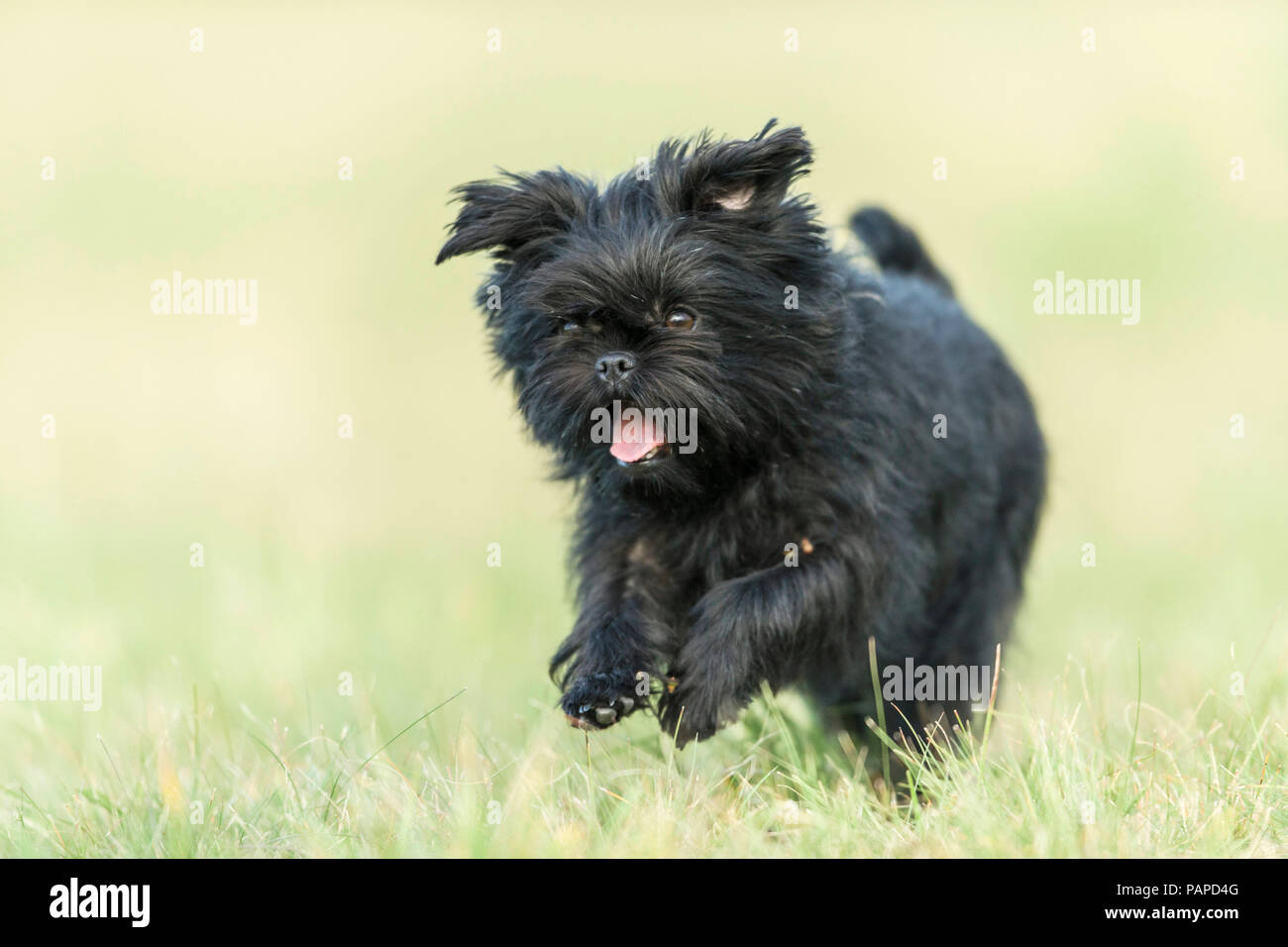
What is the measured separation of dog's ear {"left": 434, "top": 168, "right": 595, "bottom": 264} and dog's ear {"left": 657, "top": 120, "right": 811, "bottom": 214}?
30 centimetres

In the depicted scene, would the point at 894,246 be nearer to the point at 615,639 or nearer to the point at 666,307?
the point at 666,307

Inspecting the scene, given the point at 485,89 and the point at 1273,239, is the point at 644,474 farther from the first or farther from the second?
the point at 485,89

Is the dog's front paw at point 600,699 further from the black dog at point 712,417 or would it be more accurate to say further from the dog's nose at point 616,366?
the dog's nose at point 616,366

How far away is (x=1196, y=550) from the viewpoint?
32.0 ft

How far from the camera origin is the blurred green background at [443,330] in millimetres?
7754

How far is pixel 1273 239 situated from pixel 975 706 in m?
9.71

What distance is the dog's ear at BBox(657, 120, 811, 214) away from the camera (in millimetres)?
4555

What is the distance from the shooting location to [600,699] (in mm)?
4281

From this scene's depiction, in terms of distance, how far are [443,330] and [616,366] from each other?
967cm

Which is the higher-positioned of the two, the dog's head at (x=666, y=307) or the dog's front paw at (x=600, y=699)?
the dog's head at (x=666, y=307)

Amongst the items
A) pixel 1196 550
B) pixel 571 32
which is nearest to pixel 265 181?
pixel 571 32

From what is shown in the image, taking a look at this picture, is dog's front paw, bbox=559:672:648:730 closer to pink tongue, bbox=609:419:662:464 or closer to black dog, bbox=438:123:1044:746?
black dog, bbox=438:123:1044:746

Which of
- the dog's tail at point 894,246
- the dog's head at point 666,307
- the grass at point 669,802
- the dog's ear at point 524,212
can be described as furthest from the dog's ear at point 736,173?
the dog's tail at point 894,246

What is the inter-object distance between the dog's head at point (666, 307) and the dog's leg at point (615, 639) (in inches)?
12.4
